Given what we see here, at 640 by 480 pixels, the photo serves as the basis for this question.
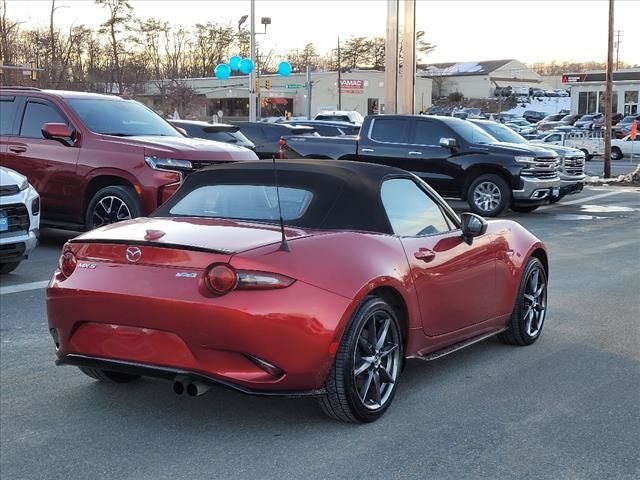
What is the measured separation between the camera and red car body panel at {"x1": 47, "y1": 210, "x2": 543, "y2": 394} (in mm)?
4000

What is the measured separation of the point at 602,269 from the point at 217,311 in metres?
7.13

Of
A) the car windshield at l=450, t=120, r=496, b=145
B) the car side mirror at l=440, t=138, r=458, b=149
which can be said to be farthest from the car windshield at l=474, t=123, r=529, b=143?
the car side mirror at l=440, t=138, r=458, b=149

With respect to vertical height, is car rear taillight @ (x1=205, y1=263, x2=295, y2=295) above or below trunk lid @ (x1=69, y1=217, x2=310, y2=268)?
below

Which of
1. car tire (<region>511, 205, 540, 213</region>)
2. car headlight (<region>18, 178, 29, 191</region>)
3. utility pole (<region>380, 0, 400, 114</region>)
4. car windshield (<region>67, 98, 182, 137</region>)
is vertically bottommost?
car tire (<region>511, 205, 540, 213</region>)

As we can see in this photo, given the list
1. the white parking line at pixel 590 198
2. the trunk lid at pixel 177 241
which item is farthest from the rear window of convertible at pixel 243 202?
the white parking line at pixel 590 198

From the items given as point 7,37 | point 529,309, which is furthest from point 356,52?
point 529,309

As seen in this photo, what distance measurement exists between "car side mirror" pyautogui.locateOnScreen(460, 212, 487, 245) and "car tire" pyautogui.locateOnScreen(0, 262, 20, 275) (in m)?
5.59

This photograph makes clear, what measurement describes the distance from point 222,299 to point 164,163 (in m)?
6.35

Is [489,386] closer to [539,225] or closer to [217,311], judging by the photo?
[217,311]

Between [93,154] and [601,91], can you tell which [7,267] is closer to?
[93,154]

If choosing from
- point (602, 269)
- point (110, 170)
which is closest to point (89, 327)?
point (110, 170)

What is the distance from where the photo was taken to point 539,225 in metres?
14.7

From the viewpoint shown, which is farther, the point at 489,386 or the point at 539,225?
the point at 539,225

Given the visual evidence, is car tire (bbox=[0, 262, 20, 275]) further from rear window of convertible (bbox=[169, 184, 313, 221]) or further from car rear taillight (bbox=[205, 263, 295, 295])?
car rear taillight (bbox=[205, 263, 295, 295])
